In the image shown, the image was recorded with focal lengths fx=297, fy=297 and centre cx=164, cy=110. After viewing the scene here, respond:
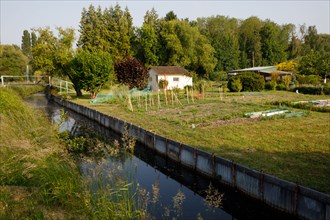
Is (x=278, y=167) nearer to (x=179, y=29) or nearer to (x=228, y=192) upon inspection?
(x=228, y=192)

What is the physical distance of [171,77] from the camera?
38.8m

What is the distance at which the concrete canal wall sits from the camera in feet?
21.6

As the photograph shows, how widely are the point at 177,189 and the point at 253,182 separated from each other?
267cm

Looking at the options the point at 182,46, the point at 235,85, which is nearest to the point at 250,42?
the point at 182,46

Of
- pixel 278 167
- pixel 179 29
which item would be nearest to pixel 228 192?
pixel 278 167

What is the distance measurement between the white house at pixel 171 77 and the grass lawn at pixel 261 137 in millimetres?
17440

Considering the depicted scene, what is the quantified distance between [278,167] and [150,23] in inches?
2057

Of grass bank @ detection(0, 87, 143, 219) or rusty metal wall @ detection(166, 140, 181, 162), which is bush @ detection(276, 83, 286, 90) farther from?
grass bank @ detection(0, 87, 143, 219)

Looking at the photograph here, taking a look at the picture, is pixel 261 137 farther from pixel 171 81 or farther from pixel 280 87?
pixel 171 81

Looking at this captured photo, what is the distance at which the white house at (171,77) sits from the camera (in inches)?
1507

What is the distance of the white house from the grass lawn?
17440 mm

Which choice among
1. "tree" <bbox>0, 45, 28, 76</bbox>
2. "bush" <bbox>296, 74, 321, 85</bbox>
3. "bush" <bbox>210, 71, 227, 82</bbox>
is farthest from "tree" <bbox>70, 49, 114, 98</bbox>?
"bush" <bbox>210, 71, 227, 82</bbox>

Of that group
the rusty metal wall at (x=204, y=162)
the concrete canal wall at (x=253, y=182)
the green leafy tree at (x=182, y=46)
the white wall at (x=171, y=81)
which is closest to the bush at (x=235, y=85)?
the white wall at (x=171, y=81)

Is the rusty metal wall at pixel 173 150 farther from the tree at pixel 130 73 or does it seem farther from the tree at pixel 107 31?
the tree at pixel 107 31
